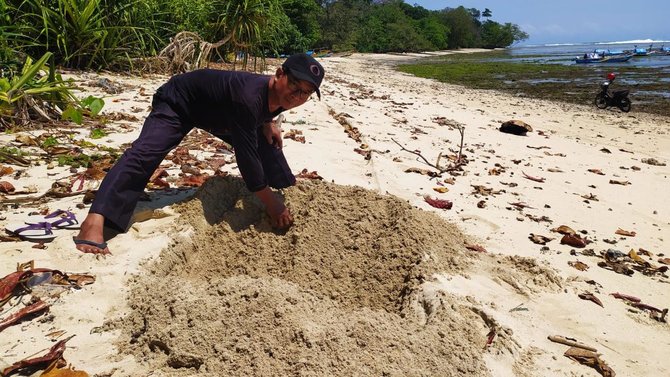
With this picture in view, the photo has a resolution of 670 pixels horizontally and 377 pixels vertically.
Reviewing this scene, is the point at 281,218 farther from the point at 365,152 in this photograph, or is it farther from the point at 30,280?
the point at 365,152

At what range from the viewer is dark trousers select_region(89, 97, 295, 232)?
94.2 inches

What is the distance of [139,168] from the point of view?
251 cm

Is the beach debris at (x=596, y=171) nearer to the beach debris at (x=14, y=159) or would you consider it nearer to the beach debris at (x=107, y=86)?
the beach debris at (x=14, y=159)

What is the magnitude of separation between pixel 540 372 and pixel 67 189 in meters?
3.06

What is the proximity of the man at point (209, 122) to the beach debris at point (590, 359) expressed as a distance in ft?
5.27

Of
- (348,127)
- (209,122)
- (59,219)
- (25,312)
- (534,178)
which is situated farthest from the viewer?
(348,127)

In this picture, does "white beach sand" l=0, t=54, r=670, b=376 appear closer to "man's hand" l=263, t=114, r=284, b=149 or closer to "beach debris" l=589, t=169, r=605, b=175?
"beach debris" l=589, t=169, r=605, b=175

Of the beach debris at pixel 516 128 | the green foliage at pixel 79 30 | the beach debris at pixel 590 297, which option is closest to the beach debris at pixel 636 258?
the beach debris at pixel 590 297

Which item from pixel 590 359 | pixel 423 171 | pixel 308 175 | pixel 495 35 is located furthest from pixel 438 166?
pixel 495 35

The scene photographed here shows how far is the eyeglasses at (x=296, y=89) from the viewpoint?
2332 millimetres

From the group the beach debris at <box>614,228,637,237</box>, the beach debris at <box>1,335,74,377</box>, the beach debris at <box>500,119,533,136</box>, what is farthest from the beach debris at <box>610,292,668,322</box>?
the beach debris at <box>500,119,533,136</box>

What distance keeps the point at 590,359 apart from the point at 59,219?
2877 mm

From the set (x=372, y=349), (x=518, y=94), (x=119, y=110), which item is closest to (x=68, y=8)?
(x=119, y=110)

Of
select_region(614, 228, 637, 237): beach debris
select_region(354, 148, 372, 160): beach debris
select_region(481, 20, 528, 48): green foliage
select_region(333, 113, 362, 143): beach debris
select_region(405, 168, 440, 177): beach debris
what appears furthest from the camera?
select_region(481, 20, 528, 48): green foliage
